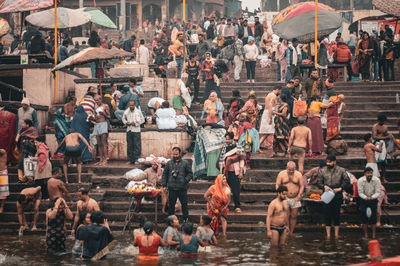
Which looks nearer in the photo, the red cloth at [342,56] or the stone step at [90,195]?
the stone step at [90,195]

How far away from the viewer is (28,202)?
15.5m

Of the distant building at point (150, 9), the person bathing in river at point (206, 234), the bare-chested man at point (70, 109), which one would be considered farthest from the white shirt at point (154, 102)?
the distant building at point (150, 9)

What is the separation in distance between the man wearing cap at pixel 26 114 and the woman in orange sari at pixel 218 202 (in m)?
6.06

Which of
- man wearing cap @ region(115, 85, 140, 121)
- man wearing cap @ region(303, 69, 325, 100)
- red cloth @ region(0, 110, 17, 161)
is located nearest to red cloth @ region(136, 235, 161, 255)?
man wearing cap @ region(115, 85, 140, 121)

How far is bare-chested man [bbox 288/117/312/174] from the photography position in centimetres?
1606

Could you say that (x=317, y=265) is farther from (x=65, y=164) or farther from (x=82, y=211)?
(x=65, y=164)

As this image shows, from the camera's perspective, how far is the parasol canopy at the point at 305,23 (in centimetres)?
2159

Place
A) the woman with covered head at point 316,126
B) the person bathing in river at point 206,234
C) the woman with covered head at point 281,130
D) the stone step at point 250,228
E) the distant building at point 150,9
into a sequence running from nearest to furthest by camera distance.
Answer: the person bathing in river at point 206,234 < the stone step at point 250,228 < the woman with covered head at point 281,130 < the woman with covered head at point 316,126 < the distant building at point 150,9

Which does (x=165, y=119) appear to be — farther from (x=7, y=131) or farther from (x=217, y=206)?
(x=217, y=206)

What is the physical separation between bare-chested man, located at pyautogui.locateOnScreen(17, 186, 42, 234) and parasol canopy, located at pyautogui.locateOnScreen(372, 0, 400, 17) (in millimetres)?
11779

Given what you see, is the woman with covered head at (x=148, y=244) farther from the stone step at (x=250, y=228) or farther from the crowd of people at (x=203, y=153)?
the stone step at (x=250, y=228)

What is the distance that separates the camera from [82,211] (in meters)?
13.8

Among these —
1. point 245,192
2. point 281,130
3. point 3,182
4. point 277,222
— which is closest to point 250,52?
point 281,130

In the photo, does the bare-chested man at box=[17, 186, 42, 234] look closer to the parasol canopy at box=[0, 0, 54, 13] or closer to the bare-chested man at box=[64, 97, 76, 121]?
Result: the bare-chested man at box=[64, 97, 76, 121]
